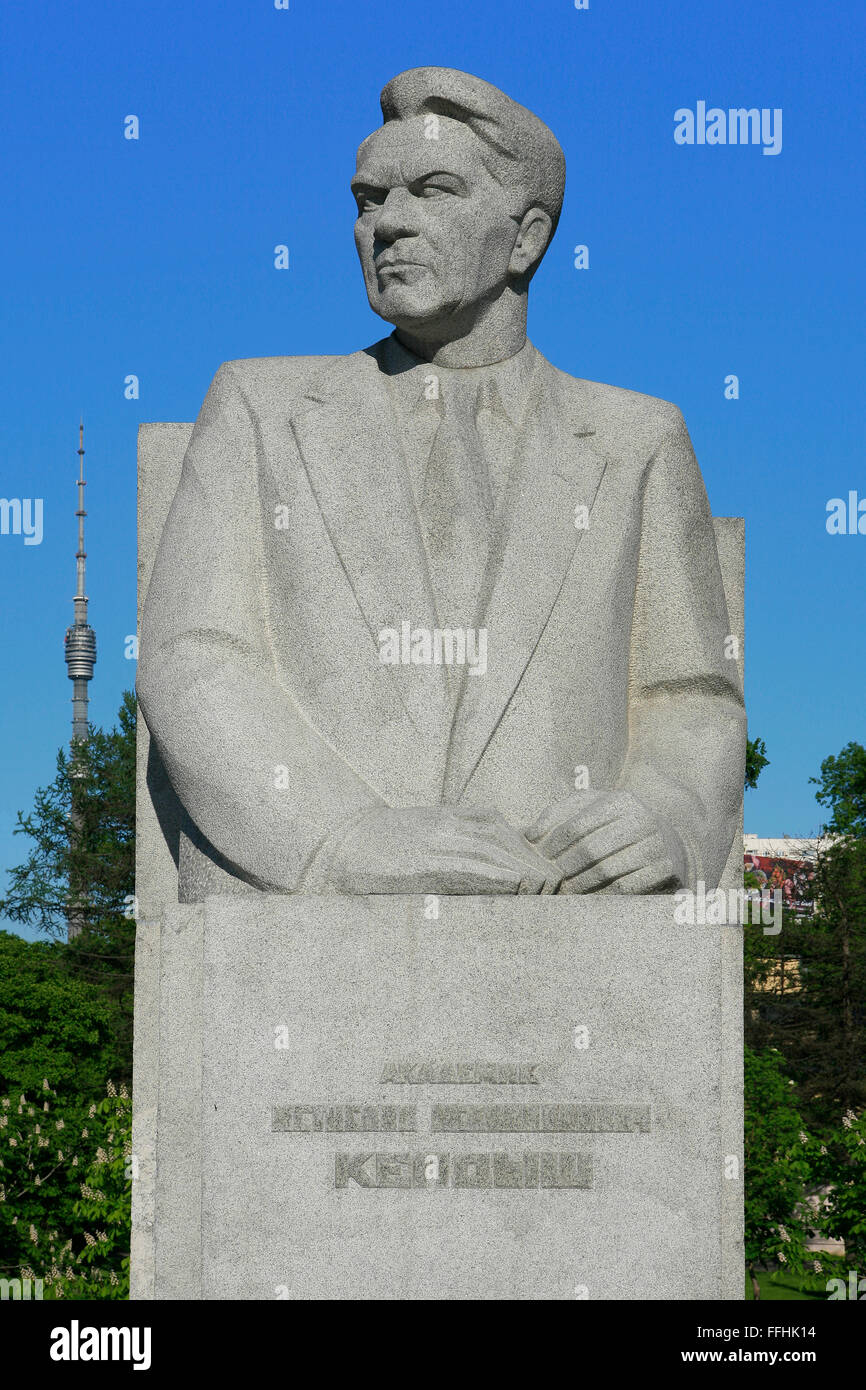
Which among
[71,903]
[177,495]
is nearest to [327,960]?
[177,495]

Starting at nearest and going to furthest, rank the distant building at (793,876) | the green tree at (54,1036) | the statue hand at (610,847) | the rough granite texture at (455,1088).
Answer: the rough granite texture at (455,1088), the statue hand at (610,847), the green tree at (54,1036), the distant building at (793,876)

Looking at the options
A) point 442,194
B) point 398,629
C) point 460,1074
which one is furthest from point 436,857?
point 442,194

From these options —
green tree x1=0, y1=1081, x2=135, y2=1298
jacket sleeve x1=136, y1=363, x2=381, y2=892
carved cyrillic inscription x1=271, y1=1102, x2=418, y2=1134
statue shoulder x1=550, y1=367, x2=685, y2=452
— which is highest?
statue shoulder x1=550, y1=367, x2=685, y2=452

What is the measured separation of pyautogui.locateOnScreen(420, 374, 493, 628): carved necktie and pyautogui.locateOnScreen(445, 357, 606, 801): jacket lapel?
8 centimetres

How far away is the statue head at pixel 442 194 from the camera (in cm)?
773

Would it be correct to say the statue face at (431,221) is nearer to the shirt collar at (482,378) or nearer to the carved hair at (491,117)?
the carved hair at (491,117)

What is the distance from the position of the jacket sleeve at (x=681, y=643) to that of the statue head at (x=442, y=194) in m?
1.07

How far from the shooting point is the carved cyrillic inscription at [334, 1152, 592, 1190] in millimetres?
6676

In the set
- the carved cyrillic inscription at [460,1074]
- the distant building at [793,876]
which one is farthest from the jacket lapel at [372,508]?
the distant building at [793,876]

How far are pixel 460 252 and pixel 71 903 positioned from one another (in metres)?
39.2

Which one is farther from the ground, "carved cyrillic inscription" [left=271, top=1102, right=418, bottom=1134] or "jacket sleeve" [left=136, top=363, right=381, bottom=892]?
"jacket sleeve" [left=136, top=363, right=381, bottom=892]

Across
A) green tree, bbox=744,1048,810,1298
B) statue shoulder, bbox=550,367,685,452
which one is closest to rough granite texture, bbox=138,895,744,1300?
statue shoulder, bbox=550,367,685,452

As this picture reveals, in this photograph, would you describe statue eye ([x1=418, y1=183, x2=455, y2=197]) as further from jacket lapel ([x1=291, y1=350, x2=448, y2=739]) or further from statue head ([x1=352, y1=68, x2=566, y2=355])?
jacket lapel ([x1=291, y1=350, x2=448, y2=739])

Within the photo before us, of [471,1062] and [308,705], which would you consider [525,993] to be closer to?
[471,1062]
